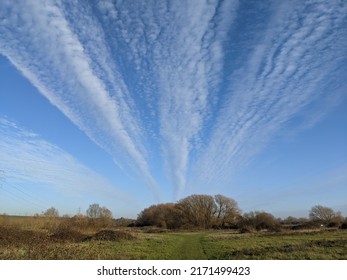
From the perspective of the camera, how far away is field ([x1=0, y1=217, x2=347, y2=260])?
1898 centimetres

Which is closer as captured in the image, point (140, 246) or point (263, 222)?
point (140, 246)

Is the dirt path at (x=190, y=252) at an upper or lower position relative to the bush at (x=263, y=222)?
lower

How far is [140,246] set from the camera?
2991 cm

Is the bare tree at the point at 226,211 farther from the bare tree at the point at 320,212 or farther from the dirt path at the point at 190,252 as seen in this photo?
the dirt path at the point at 190,252

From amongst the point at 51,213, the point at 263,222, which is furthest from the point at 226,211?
the point at 51,213

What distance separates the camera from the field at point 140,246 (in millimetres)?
18984

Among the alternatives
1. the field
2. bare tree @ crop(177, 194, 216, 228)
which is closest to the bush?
bare tree @ crop(177, 194, 216, 228)

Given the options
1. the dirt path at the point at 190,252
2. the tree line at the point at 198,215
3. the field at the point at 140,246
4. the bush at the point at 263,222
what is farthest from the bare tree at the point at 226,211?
the dirt path at the point at 190,252

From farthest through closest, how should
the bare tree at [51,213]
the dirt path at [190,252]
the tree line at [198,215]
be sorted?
the tree line at [198,215]
the bare tree at [51,213]
the dirt path at [190,252]

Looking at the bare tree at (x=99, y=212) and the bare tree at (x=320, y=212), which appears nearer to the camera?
the bare tree at (x=99, y=212)

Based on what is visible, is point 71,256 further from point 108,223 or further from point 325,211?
point 325,211

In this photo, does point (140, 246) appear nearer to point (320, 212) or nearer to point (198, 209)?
point (198, 209)
